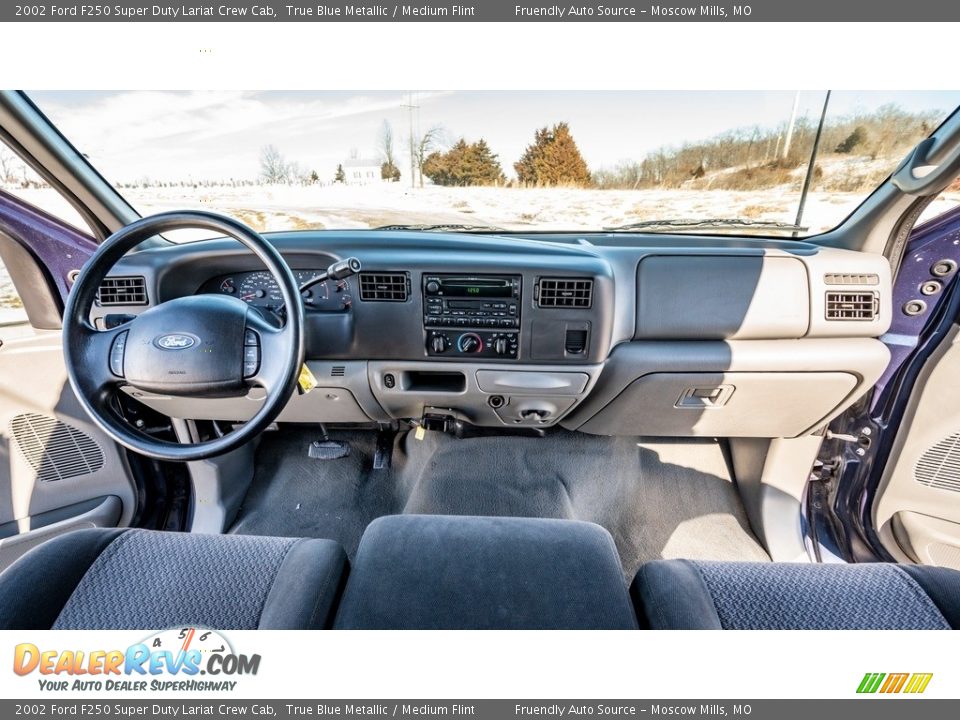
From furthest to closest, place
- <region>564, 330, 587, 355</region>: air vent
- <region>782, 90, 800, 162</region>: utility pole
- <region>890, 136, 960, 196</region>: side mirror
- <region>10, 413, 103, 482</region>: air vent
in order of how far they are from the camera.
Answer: <region>10, 413, 103, 482</region>: air vent < <region>564, 330, 587, 355</region>: air vent < <region>782, 90, 800, 162</region>: utility pole < <region>890, 136, 960, 196</region>: side mirror

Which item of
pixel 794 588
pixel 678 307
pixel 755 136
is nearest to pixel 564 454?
pixel 678 307

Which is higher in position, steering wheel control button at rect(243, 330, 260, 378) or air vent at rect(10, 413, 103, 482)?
steering wheel control button at rect(243, 330, 260, 378)

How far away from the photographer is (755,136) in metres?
1.77

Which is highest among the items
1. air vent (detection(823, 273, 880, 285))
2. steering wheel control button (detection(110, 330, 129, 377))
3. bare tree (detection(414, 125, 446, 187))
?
bare tree (detection(414, 125, 446, 187))

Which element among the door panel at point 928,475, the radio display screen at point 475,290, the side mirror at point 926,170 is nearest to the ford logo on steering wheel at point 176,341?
the radio display screen at point 475,290

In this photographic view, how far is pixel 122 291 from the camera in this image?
1849 millimetres

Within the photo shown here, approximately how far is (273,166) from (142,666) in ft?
5.68

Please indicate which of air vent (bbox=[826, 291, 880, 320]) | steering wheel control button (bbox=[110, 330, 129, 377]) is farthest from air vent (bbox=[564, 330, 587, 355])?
steering wheel control button (bbox=[110, 330, 129, 377])

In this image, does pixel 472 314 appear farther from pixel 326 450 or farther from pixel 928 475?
pixel 928 475

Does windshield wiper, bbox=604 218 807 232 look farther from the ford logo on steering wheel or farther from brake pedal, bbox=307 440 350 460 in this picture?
brake pedal, bbox=307 440 350 460

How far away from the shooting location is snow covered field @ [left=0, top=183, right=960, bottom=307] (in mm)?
1890

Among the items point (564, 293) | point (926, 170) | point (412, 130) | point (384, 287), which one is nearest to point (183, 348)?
point (384, 287)

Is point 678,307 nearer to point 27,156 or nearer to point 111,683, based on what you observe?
point 111,683

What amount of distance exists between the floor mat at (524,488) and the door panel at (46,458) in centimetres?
66
